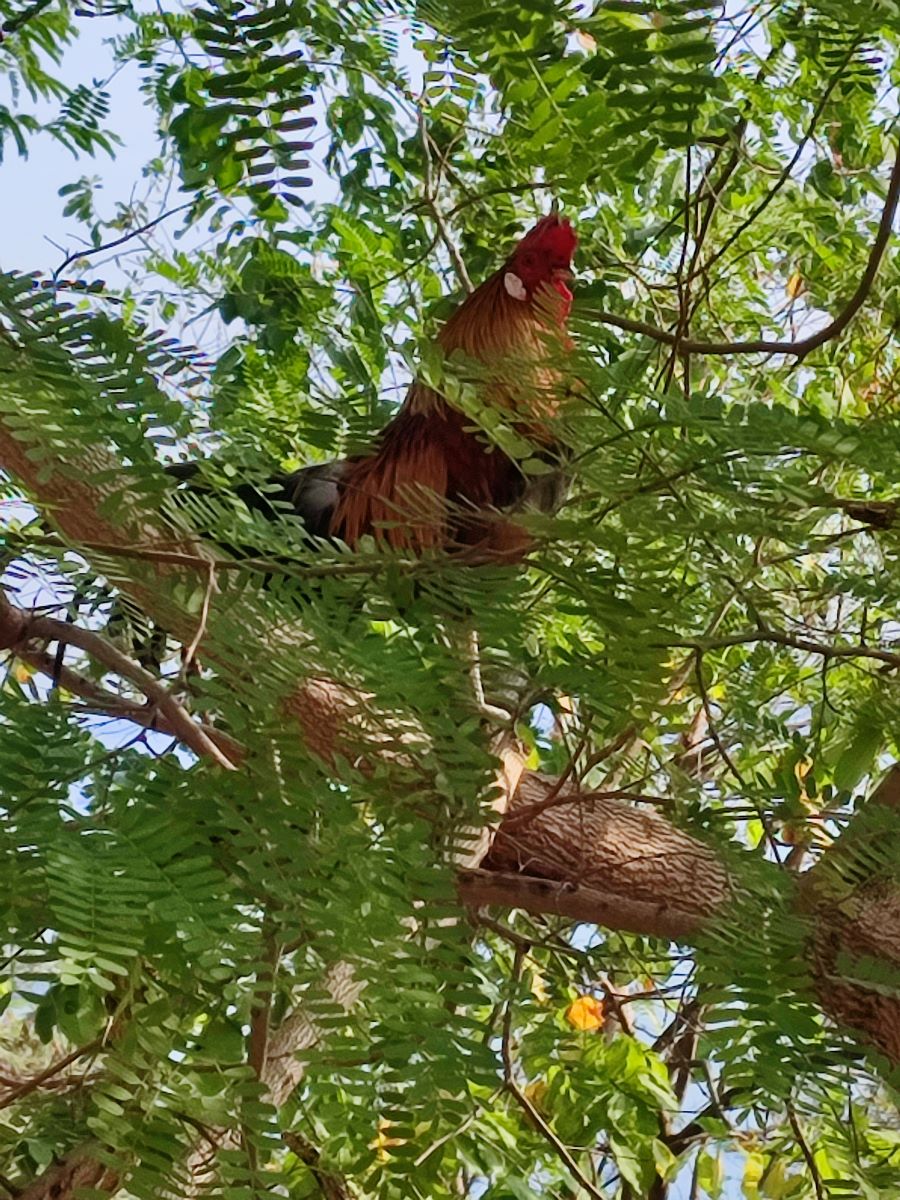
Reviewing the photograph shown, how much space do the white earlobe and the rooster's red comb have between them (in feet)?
0.11

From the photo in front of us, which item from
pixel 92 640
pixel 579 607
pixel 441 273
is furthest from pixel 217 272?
pixel 579 607

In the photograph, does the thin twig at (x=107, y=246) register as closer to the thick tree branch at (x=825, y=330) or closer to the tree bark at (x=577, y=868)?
the tree bark at (x=577, y=868)

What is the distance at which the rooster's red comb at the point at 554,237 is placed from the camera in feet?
4.31

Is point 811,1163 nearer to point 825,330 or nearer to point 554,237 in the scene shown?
point 825,330

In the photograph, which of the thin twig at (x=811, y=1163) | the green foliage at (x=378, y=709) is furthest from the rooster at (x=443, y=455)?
the thin twig at (x=811, y=1163)

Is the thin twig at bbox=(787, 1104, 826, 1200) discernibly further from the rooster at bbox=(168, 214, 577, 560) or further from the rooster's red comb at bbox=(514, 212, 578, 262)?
the rooster's red comb at bbox=(514, 212, 578, 262)

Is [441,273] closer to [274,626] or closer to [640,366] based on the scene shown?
[640,366]

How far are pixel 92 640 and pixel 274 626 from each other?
554mm

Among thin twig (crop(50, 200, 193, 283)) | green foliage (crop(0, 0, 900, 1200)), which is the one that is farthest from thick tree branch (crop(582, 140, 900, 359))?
thin twig (crop(50, 200, 193, 283))

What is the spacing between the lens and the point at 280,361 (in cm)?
138

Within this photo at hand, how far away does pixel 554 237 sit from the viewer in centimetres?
132

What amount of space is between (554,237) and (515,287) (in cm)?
7

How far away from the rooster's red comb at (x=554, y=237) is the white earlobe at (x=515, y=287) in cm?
3

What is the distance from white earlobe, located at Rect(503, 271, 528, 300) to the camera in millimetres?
1351
